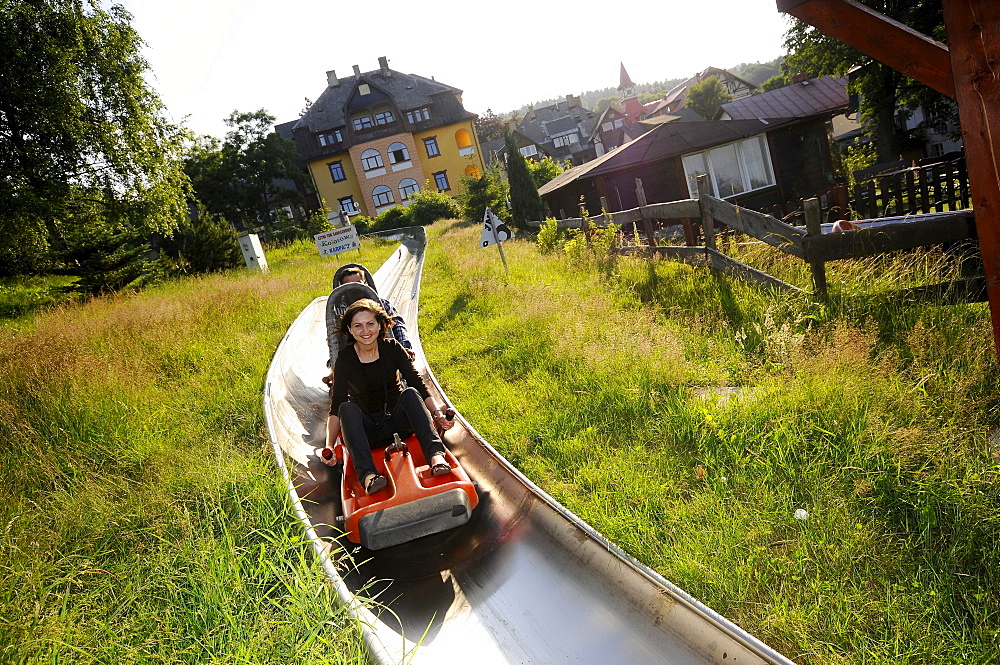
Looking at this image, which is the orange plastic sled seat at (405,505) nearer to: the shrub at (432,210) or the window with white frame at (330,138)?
the shrub at (432,210)

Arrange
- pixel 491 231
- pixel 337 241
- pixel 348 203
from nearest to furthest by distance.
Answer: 1. pixel 491 231
2. pixel 337 241
3. pixel 348 203

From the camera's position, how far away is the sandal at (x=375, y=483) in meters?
3.78

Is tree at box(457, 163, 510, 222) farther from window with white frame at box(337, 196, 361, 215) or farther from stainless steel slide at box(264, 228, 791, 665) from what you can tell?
stainless steel slide at box(264, 228, 791, 665)

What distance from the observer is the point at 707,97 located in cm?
5444

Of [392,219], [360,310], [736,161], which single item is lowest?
[360,310]

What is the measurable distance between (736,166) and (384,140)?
100 feet

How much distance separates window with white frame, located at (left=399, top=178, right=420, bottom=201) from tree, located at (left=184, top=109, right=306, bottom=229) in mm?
7923

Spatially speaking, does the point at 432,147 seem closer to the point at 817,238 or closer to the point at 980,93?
the point at 817,238

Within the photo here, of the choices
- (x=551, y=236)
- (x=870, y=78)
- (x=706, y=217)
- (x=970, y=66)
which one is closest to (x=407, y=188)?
(x=870, y=78)

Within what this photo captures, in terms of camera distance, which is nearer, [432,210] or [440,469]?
[440,469]

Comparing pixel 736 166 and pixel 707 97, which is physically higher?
pixel 707 97

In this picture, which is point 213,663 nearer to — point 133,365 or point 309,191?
point 133,365

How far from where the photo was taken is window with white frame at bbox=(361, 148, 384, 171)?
43.6m

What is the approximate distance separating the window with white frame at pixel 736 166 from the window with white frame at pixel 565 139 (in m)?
64.9
